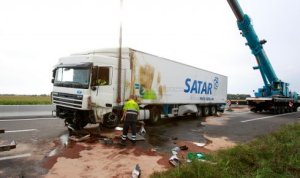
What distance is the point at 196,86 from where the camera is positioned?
16672 millimetres

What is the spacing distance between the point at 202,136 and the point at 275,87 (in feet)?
47.6

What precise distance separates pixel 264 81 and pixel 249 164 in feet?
58.2

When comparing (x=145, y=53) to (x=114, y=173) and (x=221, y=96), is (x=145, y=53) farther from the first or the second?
(x=221, y=96)

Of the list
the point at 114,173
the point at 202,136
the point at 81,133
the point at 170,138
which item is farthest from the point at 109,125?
the point at 114,173

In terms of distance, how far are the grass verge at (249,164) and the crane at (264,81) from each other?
486 inches

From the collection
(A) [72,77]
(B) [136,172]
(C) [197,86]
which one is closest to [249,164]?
(B) [136,172]

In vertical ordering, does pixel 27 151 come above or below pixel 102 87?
below

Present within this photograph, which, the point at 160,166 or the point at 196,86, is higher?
the point at 196,86

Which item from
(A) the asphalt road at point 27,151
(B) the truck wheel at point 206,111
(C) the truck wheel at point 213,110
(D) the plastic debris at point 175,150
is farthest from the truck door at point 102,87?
(C) the truck wheel at point 213,110

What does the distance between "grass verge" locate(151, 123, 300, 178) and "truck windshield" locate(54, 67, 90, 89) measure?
17.2 feet

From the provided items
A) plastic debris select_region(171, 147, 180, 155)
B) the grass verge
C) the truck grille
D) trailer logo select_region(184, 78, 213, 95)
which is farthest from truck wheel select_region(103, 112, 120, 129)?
trailer logo select_region(184, 78, 213, 95)

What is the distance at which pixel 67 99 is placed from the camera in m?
10.0

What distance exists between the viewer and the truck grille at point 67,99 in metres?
9.58

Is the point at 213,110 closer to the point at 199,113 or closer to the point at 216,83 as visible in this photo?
the point at 216,83
